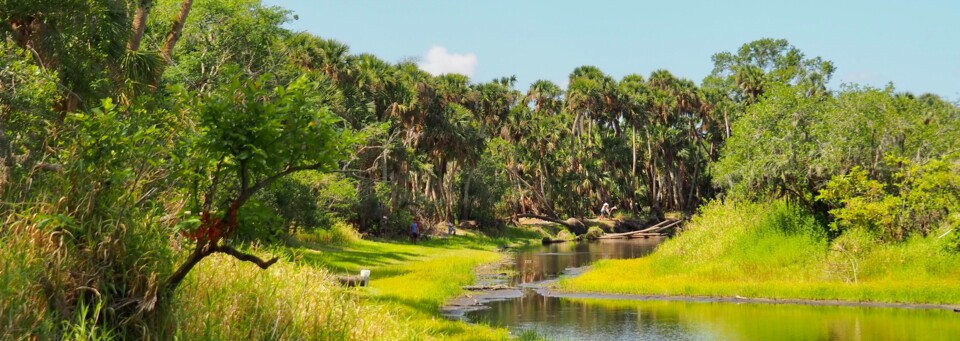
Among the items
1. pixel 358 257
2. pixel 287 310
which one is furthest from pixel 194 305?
pixel 358 257

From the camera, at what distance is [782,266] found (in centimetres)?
3519

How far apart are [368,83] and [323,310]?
4528 centimetres

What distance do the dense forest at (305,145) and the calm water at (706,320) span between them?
589 cm

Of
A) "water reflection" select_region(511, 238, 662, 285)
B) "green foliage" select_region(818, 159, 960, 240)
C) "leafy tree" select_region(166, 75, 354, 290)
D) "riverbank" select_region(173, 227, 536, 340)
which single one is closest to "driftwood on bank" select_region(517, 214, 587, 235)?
"water reflection" select_region(511, 238, 662, 285)

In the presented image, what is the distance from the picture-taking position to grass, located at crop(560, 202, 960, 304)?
30.5 meters

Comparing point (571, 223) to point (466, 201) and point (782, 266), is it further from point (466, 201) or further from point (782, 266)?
point (782, 266)

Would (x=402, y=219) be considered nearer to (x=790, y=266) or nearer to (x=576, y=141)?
(x=790, y=266)

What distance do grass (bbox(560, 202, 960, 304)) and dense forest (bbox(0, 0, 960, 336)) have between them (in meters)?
1.00

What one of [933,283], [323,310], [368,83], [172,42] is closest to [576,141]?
[368,83]

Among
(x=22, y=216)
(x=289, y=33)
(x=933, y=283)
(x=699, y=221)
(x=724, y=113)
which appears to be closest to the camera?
(x=22, y=216)

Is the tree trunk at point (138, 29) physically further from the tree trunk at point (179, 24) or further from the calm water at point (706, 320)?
the calm water at point (706, 320)

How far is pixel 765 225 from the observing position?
37281 mm

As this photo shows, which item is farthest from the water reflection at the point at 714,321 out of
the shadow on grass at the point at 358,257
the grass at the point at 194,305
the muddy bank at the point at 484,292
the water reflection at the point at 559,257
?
the water reflection at the point at 559,257

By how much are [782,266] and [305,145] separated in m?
27.1
